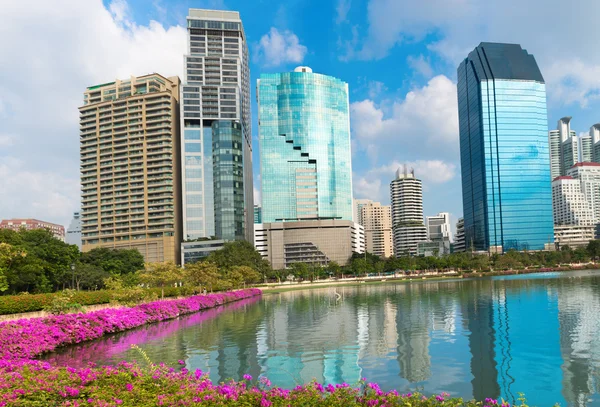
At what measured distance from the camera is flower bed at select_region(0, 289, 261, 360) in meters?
23.5

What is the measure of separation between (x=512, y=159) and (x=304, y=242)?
90794 millimetres

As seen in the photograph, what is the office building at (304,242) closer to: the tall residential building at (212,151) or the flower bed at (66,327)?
the tall residential building at (212,151)

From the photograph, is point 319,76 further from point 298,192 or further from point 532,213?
point 532,213

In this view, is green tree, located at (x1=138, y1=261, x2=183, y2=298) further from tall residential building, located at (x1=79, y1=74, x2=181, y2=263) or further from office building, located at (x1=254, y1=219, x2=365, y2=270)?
office building, located at (x1=254, y1=219, x2=365, y2=270)

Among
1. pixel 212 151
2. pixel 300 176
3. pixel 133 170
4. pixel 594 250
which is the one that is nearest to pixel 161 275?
pixel 212 151

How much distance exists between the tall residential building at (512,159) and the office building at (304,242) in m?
59.6

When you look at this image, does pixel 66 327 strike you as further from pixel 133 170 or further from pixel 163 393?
pixel 133 170

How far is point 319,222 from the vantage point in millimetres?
184875

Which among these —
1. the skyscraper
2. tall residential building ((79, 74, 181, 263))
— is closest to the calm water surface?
tall residential building ((79, 74, 181, 263))

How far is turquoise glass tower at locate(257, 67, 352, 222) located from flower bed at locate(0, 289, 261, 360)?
142531 mm

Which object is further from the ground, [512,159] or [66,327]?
[512,159]

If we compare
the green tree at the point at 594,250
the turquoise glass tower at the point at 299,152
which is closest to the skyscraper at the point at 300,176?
the turquoise glass tower at the point at 299,152

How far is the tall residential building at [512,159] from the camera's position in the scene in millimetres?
184750

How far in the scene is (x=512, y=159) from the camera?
187125 millimetres
